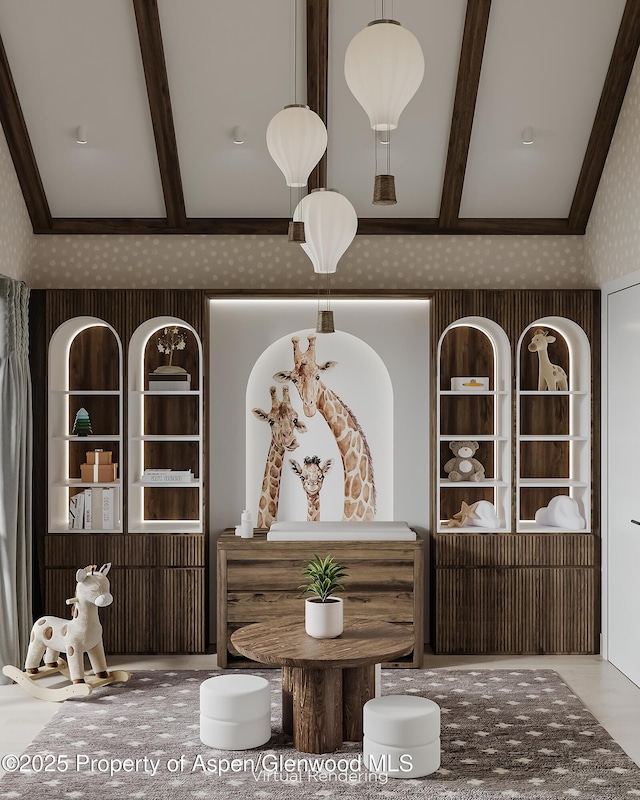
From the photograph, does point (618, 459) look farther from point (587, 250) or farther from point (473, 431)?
point (587, 250)

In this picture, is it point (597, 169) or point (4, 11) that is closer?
point (4, 11)

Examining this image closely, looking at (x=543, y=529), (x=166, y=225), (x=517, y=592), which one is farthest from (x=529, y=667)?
(x=166, y=225)

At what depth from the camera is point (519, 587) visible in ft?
16.5

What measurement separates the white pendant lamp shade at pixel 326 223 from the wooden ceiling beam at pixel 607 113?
85.7 inches

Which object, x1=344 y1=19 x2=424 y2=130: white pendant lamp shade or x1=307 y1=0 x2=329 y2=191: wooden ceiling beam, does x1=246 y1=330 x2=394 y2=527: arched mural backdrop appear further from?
x1=344 y1=19 x2=424 y2=130: white pendant lamp shade

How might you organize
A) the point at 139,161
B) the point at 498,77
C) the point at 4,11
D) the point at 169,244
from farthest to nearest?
the point at 169,244 < the point at 139,161 < the point at 498,77 < the point at 4,11

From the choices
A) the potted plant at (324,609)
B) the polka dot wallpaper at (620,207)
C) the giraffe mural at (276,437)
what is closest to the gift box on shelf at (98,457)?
the giraffe mural at (276,437)

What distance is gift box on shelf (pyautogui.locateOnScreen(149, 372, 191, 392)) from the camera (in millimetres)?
5156

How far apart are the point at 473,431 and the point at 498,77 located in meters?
2.11

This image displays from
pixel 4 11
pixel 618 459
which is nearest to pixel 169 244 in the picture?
pixel 4 11

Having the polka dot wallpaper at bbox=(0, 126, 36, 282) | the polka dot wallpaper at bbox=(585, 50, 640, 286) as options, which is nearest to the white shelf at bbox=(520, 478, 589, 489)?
the polka dot wallpaper at bbox=(585, 50, 640, 286)

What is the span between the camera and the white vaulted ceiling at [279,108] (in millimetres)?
4301

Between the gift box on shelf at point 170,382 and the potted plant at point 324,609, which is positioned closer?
the potted plant at point 324,609

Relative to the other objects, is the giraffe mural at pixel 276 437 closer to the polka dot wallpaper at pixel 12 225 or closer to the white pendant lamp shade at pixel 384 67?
the polka dot wallpaper at pixel 12 225
